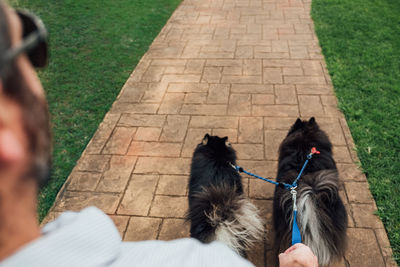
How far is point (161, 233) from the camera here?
2674mm

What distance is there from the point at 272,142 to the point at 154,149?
159 centimetres

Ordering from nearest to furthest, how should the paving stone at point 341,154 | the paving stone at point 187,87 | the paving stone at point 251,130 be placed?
the paving stone at point 341,154
the paving stone at point 251,130
the paving stone at point 187,87

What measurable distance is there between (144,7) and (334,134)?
6.24 m

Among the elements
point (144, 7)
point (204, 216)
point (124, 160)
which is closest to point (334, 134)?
point (204, 216)

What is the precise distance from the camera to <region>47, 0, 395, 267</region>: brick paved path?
2795 millimetres

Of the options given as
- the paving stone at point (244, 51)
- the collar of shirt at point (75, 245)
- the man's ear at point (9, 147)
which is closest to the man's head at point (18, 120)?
the man's ear at point (9, 147)

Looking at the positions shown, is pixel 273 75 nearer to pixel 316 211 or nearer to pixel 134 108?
pixel 134 108

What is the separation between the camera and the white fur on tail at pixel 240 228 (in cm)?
200

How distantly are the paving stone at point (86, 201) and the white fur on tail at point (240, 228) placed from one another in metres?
1.41

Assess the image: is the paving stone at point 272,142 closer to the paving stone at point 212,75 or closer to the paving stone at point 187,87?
the paving stone at point 187,87

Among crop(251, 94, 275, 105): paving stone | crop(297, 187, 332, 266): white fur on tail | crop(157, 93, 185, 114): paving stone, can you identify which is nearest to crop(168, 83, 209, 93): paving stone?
crop(157, 93, 185, 114): paving stone

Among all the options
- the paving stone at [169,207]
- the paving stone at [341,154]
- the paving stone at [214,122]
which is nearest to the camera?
the paving stone at [169,207]

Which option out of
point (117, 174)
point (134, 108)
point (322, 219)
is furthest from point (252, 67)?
point (322, 219)

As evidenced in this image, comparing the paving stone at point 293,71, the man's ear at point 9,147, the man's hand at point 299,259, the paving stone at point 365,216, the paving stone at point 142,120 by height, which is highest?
the man's ear at point 9,147
